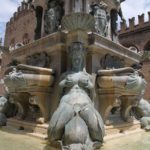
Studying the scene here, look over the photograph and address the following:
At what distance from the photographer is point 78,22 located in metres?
3.27

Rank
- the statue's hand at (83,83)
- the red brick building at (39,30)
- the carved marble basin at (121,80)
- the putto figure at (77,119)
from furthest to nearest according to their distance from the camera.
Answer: the red brick building at (39,30)
the carved marble basin at (121,80)
the statue's hand at (83,83)
the putto figure at (77,119)

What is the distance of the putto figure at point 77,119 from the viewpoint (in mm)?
2487

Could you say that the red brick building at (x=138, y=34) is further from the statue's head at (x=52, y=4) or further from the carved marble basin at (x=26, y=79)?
the carved marble basin at (x=26, y=79)

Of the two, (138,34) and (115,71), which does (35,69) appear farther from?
(138,34)

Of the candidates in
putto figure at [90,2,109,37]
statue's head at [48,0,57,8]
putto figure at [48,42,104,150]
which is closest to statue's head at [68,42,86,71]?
putto figure at [48,42,104,150]

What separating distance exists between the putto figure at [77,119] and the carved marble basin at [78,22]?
656 mm

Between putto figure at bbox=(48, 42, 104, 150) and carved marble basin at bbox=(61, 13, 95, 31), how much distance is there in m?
0.66

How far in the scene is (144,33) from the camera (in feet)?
76.3

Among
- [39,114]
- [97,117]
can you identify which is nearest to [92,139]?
[97,117]

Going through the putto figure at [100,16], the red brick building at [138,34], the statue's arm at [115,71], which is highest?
the red brick building at [138,34]

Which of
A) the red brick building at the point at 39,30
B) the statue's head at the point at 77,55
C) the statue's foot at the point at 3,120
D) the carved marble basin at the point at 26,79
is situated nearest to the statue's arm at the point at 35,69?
the carved marble basin at the point at 26,79

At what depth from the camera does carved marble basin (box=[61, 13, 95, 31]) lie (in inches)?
126

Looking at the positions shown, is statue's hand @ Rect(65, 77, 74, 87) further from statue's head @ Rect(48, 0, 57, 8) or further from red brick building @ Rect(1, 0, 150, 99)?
statue's head @ Rect(48, 0, 57, 8)

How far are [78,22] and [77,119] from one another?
4.37 ft
